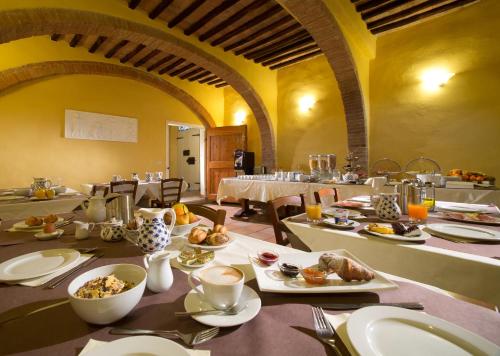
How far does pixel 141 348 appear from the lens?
1.34 feet

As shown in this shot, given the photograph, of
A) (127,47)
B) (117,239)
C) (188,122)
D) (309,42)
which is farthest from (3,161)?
(309,42)

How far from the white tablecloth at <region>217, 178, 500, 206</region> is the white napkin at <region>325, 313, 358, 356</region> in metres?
1.22

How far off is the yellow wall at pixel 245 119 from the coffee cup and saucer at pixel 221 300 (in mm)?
6026

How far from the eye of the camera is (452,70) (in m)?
3.88

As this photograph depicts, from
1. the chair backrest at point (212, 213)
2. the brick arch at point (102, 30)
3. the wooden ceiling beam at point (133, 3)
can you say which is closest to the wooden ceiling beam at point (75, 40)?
the brick arch at point (102, 30)

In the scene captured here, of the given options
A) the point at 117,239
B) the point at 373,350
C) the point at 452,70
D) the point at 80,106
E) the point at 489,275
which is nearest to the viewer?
the point at 373,350

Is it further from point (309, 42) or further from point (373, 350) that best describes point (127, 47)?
point (373, 350)

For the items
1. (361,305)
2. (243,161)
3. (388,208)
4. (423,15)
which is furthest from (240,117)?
(361,305)

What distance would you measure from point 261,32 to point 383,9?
1.89 metres

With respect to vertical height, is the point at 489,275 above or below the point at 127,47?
below

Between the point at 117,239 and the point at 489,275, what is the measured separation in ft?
4.51

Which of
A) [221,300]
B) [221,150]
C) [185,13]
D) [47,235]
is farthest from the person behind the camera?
[221,150]

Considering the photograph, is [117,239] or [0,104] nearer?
[117,239]

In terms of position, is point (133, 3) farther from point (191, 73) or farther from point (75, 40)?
point (191, 73)
